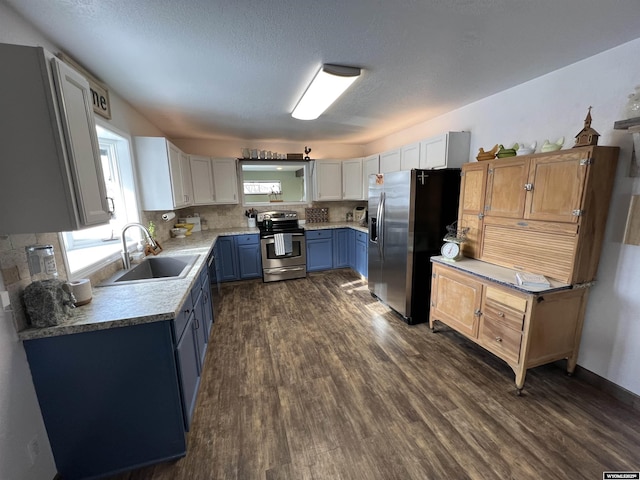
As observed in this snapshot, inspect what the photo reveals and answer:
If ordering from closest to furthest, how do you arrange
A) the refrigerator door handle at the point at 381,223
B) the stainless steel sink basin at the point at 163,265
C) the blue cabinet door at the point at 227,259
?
the stainless steel sink basin at the point at 163,265, the refrigerator door handle at the point at 381,223, the blue cabinet door at the point at 227,259

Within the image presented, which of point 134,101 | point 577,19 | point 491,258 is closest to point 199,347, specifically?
point 134,101

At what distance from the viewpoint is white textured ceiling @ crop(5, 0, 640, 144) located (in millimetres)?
1333

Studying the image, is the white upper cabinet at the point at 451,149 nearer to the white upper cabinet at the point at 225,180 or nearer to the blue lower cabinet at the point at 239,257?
the blue lower cabinet at the point at 239,257

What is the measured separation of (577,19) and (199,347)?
3253mm

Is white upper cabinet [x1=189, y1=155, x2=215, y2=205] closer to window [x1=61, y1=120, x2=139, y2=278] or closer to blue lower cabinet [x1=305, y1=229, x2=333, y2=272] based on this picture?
window [x1=61, y1=120, x2=139, y2=278]

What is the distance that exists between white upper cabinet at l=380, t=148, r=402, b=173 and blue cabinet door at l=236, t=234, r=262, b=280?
91.7 inches

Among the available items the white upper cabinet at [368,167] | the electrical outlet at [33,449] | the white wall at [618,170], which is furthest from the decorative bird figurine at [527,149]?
the electrical outlet at [33,449]

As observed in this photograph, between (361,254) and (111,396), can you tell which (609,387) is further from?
(111,396)

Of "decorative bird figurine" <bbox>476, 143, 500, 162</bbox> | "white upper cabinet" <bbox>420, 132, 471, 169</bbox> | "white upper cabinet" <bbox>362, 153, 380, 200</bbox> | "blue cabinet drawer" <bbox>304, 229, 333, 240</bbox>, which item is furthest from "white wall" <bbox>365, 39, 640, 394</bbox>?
"blue cabinet drawer" <bbox>304, 229, 333, 240</bbox>

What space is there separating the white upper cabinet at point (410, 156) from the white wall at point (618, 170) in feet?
3.87

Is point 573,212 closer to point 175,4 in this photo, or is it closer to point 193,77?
point 175,4

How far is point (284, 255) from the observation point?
4348mm

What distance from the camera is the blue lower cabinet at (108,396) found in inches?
49.9

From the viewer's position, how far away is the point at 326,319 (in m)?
3.07
